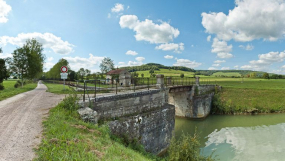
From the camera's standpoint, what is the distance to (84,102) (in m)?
7.80

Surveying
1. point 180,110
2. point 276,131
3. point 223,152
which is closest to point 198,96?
point 180,110

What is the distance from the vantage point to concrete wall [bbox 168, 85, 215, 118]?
2212 cm

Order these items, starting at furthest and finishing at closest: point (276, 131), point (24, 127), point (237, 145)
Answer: point (276, 131)
point (237, 145)
point (24, 127)

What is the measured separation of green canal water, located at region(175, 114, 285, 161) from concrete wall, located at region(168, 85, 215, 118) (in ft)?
3.56

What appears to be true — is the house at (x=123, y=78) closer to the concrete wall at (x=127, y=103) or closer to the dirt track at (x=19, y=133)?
the concrete wall at (x=127, y=103)

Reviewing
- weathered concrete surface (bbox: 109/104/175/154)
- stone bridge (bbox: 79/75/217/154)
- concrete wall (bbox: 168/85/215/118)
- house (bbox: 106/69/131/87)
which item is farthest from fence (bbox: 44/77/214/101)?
concrete wall (bbox: 168/85/215/118)

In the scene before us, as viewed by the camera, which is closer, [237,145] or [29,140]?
[29,140]

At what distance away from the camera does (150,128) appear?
11.0 m

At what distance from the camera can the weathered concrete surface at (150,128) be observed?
357 inches

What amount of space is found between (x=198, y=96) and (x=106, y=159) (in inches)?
801

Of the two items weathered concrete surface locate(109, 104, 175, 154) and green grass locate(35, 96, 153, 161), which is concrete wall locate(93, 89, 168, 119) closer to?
weathered concrete surface locate(109, 104, 175, 154)

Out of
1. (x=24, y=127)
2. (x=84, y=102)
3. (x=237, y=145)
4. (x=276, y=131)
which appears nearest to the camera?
(x=24, y=127)

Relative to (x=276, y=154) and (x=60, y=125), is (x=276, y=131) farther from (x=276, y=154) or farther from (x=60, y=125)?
(x=60, y=125)

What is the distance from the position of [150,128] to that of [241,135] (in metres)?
10.9
